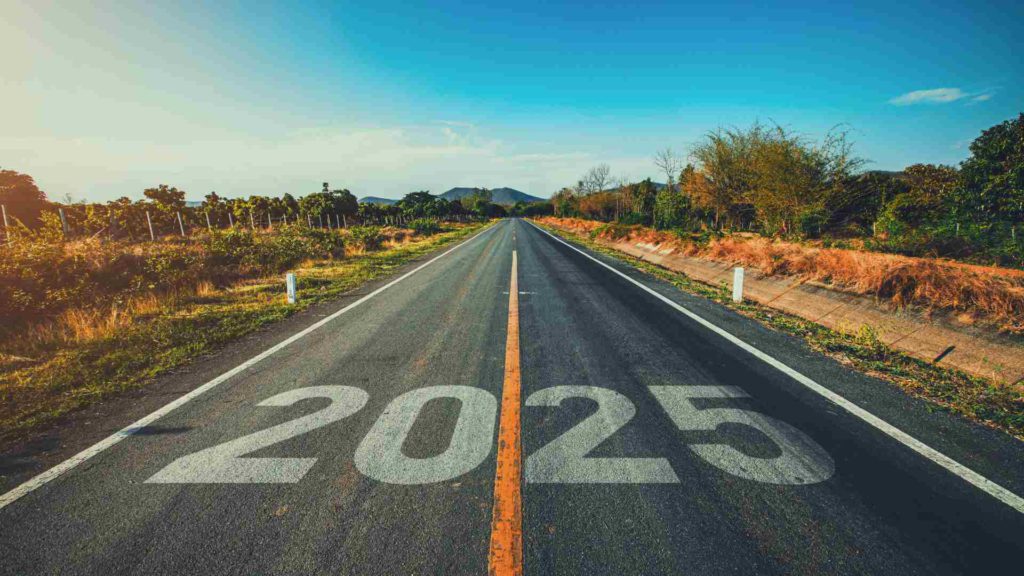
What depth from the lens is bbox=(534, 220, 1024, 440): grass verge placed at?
11.0ft

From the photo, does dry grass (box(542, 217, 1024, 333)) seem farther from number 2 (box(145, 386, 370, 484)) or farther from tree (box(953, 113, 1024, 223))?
tree (box(953, 113, 1024, 223))

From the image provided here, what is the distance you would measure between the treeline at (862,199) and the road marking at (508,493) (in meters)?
12.6

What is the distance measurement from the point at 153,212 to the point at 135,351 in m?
38.3

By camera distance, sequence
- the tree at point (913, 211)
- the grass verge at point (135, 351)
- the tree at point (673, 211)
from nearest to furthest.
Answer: the grass verge at point (135, 351) → the tree at point (913, 211) → the tree at point (673, 211)

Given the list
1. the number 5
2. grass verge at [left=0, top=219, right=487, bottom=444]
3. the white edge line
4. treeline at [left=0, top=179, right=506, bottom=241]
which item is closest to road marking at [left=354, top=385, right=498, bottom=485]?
the number 5

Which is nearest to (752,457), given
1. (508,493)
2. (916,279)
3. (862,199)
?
(508,493)

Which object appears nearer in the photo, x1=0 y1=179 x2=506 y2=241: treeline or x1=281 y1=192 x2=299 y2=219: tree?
x1=0 y1=179 x2=506 y2=241: treeline

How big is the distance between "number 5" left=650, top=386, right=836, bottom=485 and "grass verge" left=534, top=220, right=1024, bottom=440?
1.71m

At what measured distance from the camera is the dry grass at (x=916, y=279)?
180 inches

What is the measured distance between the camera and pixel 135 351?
508cm

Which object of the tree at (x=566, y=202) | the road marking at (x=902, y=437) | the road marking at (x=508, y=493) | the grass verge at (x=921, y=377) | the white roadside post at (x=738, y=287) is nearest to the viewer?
the road marking at (x=508, y=493)

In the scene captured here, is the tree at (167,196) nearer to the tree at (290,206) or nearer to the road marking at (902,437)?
the tree at (290,206)

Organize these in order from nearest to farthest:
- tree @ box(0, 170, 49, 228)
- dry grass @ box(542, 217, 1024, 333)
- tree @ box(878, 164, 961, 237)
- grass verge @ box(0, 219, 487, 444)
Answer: grass verge @ box(0, 219, 487, 444) < dry grass @ box(542, 217, 1024, 333) < tree @ box(878, 164, 961, 237) < tree @ box(0, 170, 49, 228)

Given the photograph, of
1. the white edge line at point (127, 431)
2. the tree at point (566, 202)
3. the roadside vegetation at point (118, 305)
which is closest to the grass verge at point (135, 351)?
the roadside vegetation at point (118, 305)
